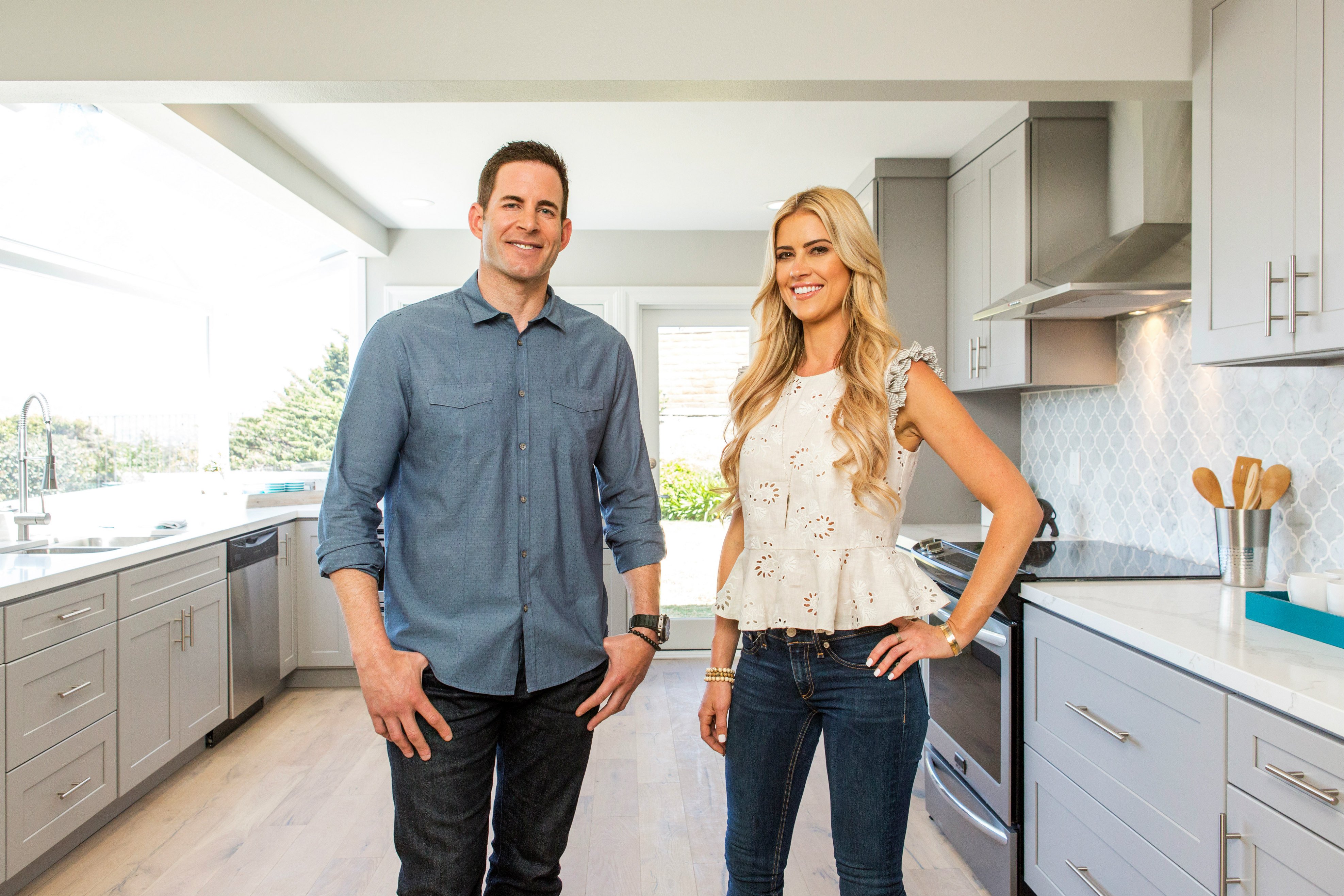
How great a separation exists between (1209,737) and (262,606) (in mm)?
3560

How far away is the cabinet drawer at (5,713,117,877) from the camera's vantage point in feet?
6.95

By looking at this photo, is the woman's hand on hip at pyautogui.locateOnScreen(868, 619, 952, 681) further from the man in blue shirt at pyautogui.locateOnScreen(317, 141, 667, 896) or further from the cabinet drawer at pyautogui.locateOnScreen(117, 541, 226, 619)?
the cabinet drawer at pyautogui.locateOnScreen(117, 541, 226, 619)

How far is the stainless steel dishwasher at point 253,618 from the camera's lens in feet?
11.2

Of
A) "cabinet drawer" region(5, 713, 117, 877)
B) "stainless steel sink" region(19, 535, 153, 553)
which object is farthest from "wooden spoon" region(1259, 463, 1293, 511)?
"stainless steel sink" region(19, 535, 153, 553)

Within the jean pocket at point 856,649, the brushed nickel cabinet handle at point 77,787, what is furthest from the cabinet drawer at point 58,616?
the jean pocket at point 856,649

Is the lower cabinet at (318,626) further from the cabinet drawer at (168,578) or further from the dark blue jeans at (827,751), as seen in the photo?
the dark blue jeans at (827,751)

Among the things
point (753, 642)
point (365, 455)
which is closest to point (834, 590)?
point (753, 642)

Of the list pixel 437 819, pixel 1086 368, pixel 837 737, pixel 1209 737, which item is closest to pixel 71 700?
pixel 437 819

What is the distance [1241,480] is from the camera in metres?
2.07

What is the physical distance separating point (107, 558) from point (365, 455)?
74.9 inches

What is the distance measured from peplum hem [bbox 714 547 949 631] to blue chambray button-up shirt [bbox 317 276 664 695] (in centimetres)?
28

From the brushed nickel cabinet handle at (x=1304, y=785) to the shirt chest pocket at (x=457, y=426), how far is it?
1318 millimetres

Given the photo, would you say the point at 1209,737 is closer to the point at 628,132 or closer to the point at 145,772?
the point at 628,132

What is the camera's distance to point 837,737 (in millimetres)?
1247
